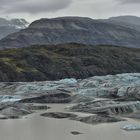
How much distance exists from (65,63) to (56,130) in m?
87.7

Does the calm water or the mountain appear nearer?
the calm water

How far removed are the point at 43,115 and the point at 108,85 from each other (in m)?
32.5

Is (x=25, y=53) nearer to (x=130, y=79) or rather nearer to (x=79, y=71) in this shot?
(x=79, y=71)

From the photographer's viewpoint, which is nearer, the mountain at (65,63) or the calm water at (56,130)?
the calm water at (56,130)

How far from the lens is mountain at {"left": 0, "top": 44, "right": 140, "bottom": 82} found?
110m

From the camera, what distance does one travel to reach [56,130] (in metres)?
33.1

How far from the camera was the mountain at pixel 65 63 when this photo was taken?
360ft

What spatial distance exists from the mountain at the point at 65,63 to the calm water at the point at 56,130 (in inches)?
2738

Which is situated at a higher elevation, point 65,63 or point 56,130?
point 56,130

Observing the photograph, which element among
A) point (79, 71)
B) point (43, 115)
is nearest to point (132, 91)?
point (43, 115)

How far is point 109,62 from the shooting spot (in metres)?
130

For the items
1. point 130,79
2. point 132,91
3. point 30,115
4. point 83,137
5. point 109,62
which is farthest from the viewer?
point 109,62

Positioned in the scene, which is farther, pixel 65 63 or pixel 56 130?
pixel 65 63

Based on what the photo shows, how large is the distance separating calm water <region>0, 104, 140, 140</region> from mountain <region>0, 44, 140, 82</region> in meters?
69.5
